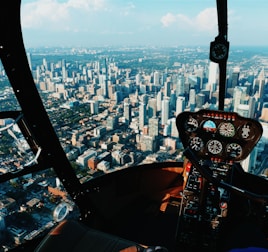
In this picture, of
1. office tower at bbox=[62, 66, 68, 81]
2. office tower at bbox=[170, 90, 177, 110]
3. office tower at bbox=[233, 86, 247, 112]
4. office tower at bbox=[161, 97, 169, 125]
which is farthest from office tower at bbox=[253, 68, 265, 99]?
office tower at bbox=[62, 66, 68, 81]

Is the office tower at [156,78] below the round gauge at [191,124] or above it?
above

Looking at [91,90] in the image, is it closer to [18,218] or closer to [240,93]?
[240,93]

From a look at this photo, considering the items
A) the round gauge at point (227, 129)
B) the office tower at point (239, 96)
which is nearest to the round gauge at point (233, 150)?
the round gauge at point (227, 129)

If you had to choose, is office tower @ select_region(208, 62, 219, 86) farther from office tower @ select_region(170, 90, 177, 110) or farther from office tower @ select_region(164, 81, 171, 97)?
office tower @ select_region(164, 81, 171, 97)

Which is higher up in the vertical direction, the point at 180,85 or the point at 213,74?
the point at 213,74

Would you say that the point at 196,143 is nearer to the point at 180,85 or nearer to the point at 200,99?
the point at 200,99

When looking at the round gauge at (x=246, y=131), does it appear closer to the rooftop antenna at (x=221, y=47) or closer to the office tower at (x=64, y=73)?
the rooftop antenna at (x=221, y=47)

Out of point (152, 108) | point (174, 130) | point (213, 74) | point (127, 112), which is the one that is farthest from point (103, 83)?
point (213, 74)
